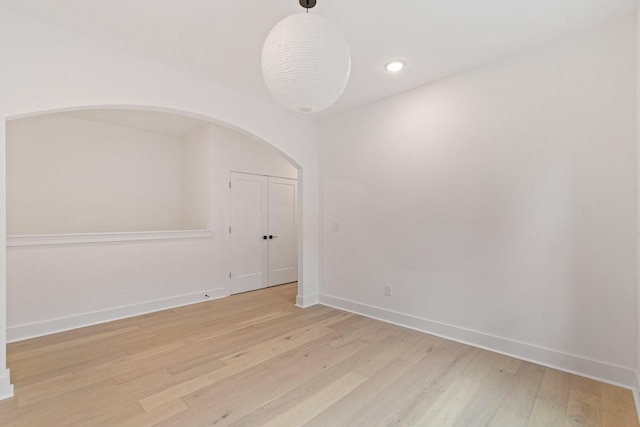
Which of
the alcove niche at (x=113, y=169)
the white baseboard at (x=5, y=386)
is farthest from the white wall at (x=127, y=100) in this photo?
the alcove niche at (x=113, y=169)

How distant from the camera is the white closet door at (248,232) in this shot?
481 centimetres

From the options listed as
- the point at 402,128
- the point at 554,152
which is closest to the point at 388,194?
the point at 402,128

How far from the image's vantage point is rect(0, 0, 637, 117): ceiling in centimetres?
201

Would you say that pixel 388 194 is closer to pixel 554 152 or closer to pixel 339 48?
pixel 554 152

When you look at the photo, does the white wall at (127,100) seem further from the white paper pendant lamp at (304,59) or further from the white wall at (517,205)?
the white paper pendant lamp at (304,59)

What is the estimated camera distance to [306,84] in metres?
1.50

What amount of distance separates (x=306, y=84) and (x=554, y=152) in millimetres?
2195

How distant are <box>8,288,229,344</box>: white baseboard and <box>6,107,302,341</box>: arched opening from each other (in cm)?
1

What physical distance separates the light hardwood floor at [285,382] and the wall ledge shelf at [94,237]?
100cm

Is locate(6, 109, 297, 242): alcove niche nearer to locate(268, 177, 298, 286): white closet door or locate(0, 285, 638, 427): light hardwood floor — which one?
locate(268, 177, 298, 286): white closet door

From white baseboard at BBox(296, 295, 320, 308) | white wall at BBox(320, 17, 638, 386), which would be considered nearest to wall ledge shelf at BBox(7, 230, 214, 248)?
white baseboard at BBox(296, 295, 320, 308)

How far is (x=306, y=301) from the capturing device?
4086 millimetres

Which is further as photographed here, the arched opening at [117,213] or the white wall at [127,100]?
the arched opening at [117,213]

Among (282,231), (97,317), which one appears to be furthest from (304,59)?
(282,231)
